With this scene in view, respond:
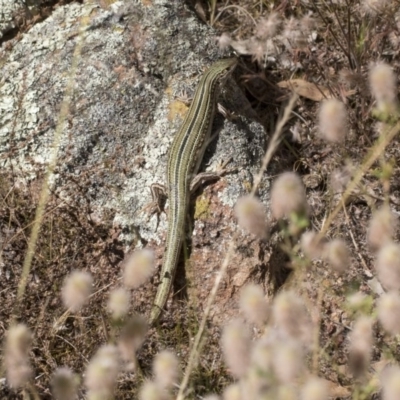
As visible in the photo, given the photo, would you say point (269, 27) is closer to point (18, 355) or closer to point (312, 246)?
point (312, 246)

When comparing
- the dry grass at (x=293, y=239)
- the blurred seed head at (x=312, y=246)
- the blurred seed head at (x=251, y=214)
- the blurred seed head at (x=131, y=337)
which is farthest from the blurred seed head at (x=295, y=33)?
the blurred seed head at (x=131, y=337)

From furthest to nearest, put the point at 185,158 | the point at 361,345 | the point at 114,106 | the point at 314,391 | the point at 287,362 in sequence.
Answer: the point at 114,106, the point at 185,158, the point at 361,345, the point at 314,391, the point at 287,362

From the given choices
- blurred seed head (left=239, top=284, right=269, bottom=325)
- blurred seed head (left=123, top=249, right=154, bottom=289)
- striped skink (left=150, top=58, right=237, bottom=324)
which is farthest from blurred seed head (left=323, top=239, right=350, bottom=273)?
striped skink (left=150, top=58, right=237, bottom=324)

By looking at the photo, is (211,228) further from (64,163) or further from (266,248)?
(64,163)

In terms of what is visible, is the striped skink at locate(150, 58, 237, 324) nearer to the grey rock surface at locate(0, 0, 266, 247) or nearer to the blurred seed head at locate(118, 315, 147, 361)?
the grey rock surface at locate(0, 0, 266, 247)

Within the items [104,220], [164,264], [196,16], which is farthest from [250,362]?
Result: [196,16]

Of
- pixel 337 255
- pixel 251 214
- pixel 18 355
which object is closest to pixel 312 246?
pixel 337 255
